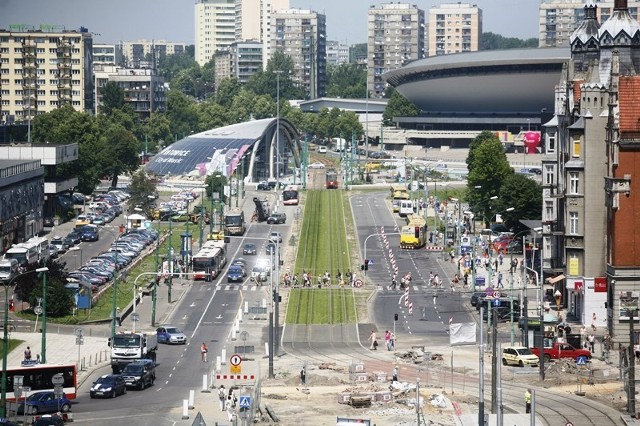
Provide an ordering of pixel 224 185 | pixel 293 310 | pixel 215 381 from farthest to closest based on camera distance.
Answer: pixel 224 185 < pixel 293 310 < pixel 215 381

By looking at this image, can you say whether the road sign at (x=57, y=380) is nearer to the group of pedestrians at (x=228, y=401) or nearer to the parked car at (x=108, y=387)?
the parked car at (x=108, y=387)

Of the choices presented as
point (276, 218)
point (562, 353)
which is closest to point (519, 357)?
point (562, 353)

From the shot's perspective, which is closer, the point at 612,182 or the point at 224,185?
the point at 612,182

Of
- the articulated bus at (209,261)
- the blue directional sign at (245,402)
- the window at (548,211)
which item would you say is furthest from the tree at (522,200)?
the blue directional sign at (245,402)

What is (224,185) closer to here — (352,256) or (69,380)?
(352,256)

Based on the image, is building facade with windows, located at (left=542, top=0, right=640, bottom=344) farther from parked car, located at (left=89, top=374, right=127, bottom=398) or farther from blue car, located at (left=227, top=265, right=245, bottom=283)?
parked car, located at (left=89, top=374, right=127, bottom=398)

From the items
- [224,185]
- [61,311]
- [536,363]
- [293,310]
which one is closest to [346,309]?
[293,310]
